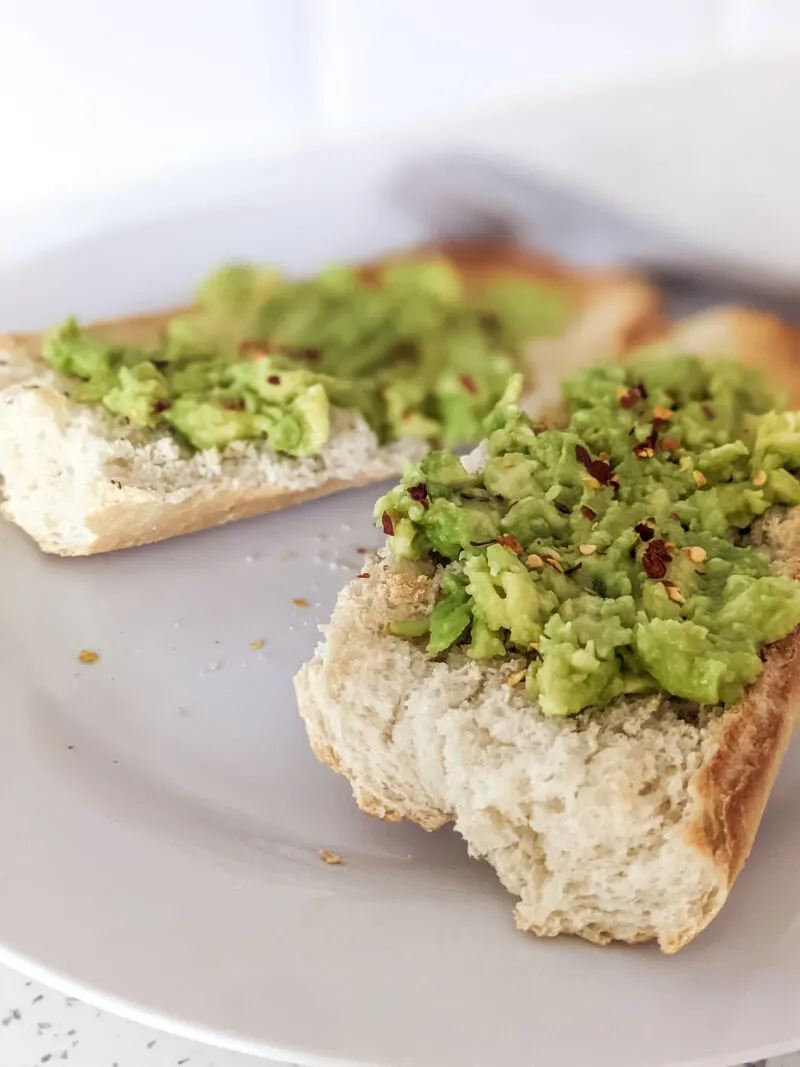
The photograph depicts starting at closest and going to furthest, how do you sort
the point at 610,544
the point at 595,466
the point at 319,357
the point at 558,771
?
the point at 558,771 → the point at 610,544 → the point at 595,466 → the point at 319,357

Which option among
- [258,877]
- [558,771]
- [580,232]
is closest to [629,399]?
[558,771]

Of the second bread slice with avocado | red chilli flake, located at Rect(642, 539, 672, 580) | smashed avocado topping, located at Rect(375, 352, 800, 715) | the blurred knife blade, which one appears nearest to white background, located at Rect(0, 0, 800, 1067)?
the blurred knife blade

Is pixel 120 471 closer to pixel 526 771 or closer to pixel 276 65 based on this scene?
pixel 526 771

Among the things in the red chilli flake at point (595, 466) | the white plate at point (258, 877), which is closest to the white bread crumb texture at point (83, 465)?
the white plate at point (258, 877)

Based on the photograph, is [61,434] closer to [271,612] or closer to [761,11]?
[271,612]

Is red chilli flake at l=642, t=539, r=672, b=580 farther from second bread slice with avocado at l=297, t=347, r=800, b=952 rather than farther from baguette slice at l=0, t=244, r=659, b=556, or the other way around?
baguette slice at l=0, t=244, r=659, b=556

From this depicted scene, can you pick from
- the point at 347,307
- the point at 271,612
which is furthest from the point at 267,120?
the point at 271,612

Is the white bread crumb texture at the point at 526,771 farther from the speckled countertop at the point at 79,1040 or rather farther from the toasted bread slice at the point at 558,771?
the speckled countertop at the point at 79,1040
